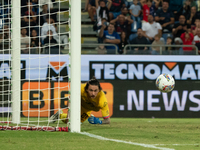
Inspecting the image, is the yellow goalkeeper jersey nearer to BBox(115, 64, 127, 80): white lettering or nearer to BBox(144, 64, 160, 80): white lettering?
BBox(115, 64, 127, 80): white lettering

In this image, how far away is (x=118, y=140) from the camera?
680 cm

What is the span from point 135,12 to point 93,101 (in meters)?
7.69

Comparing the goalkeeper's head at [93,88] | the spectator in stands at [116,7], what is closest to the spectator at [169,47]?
the spectator in stands at [116,7]

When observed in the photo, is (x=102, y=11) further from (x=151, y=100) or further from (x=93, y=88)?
(x=93, y=88)

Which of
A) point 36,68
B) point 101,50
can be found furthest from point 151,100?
point 36,68

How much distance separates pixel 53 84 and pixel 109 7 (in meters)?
4.72

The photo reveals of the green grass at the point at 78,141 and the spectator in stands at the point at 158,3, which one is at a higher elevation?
the spectator in stands at the point at 158,3

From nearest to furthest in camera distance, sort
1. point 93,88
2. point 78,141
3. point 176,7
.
Result: point 78,141 < point 93,88 < point 176,7

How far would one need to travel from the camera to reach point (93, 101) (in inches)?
384

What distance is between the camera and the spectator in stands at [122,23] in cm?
1586

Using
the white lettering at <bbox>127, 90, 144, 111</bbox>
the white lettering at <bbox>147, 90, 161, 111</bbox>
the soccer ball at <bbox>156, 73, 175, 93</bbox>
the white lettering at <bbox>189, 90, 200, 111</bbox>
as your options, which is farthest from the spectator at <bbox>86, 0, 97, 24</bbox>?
the soccer ball at <bbox>156, 73, 175, 93</bbox>

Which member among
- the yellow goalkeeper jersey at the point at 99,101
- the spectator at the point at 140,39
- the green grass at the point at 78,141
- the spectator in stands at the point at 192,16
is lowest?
the green grass at the point at 78,141

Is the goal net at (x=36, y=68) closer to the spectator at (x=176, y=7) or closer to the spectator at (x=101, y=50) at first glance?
the spectator at (x=101, y=50)

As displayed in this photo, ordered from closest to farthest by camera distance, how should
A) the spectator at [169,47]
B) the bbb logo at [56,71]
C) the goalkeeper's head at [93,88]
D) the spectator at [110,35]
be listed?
the goalkeeper's head at [93,88]
the bbb logo at [56,71]
the spectator at [169,47]
the spectator at [110,35]
